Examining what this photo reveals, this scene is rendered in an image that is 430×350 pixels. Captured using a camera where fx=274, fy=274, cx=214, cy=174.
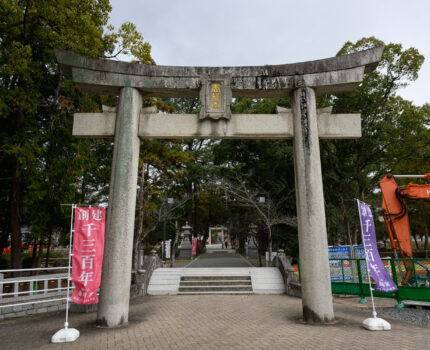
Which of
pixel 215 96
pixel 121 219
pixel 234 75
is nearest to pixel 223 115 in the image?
pixel 215 96

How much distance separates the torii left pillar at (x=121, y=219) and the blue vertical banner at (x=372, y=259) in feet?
18.8

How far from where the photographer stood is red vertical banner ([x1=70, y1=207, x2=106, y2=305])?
19.7ft

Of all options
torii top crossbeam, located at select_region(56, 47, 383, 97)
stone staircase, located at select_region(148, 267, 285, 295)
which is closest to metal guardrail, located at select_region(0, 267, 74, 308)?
stone staircase, located at select_region(148, 267, 285, 295)

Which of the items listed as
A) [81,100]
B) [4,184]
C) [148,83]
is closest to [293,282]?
[148,83]

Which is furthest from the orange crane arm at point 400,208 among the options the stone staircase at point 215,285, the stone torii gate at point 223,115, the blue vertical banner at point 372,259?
the stone staircase at point 215,285

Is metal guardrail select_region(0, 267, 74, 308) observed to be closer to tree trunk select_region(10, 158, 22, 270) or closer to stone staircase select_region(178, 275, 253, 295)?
tree trunk select_region(10, 158, 22, 270)

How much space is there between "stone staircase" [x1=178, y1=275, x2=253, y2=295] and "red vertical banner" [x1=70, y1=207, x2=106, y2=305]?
5840 millimetres

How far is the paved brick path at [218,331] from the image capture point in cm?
A: 519

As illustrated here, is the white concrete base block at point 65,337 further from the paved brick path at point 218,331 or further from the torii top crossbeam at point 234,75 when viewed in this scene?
the torii top crossbeam at point 234,75

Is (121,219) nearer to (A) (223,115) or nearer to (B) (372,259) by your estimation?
(A) (223,115)

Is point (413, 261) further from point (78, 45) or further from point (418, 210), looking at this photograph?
point (418, 210)

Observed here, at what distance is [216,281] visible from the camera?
11812 mm

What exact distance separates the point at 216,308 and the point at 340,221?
1342cm

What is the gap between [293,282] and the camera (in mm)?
10914
